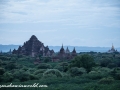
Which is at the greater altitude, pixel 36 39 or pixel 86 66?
pixel 36 39

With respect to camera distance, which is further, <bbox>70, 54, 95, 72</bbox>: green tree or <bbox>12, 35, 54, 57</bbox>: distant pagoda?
<bbox>12, 35, 54, 57</bbox>: distant pagoda

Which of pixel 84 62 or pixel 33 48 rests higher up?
pixel 33 48

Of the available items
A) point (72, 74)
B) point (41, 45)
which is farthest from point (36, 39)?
point (72, 74)

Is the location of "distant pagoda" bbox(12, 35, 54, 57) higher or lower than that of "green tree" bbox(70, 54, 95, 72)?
higher

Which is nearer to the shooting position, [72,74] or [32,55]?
[72,74]

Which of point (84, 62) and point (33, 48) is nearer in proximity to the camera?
point (84, 62)

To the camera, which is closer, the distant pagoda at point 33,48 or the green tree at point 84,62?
the green tree at point 84,62

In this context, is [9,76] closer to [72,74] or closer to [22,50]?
[72,74]

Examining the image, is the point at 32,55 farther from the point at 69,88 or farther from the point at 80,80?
the point at 69,88

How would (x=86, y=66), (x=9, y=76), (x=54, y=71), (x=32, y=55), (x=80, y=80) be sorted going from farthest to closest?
(x=32, y=55) < (x=86, y=66) < (x=54, y=71) < (x=9, y=76) < (x=80, y=80)

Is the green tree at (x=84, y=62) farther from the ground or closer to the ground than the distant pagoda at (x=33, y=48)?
closer to the ground

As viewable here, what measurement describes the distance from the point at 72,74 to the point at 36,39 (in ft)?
114

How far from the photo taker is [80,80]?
22234mm

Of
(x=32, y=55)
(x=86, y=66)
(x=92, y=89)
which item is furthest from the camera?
(x=32, y=55)
